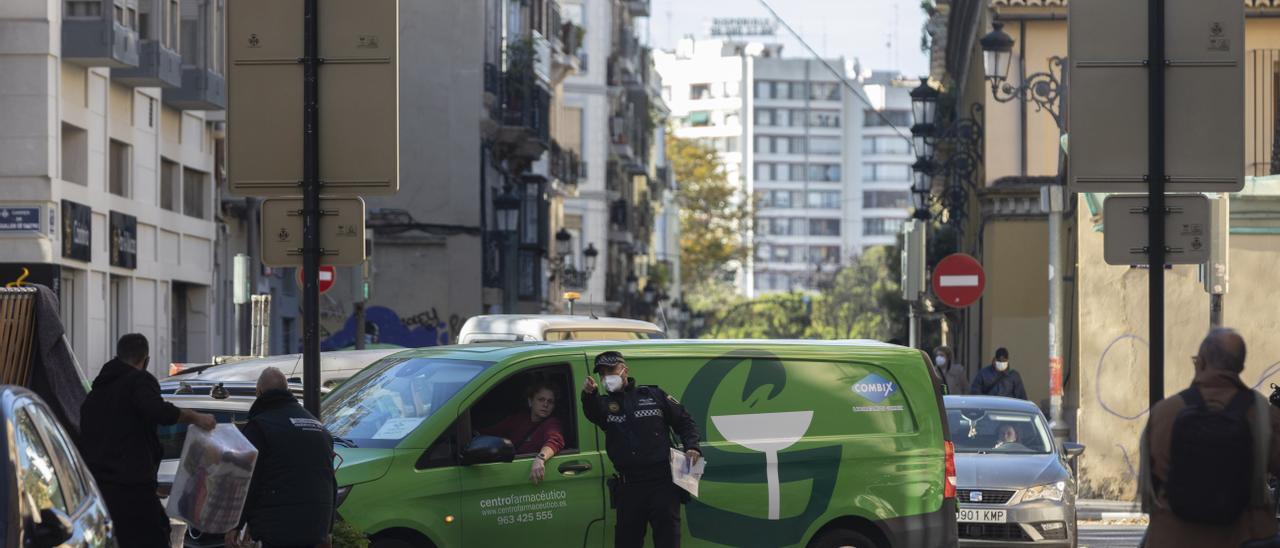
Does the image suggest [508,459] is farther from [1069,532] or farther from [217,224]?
[217,224]

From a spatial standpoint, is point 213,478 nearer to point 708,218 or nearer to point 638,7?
point 638,7

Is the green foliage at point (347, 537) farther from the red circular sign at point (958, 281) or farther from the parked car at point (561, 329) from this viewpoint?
the red circular sign at point (958, 281)

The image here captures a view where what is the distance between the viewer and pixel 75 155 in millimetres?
31406

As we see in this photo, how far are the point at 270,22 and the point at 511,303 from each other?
1573 inches

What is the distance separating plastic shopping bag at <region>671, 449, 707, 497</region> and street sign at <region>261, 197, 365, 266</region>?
214 cm

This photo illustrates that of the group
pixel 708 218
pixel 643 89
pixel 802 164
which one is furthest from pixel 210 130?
pixel 802 164

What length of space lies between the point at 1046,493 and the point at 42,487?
38.0ft

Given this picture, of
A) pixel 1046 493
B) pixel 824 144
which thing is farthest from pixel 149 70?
pixel 824 144

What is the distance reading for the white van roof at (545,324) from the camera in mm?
21266

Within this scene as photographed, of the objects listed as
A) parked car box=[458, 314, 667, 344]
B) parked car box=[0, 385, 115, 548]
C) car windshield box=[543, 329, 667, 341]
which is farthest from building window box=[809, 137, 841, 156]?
parked car box=[0, 385, 115, 548]

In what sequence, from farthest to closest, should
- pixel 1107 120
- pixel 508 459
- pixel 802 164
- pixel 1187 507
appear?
pixel 802 164
pixel 508 459
pixel 1107 120
pixel 1187 507

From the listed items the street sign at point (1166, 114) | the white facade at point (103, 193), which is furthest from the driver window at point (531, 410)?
the white facade at point (103, 193)

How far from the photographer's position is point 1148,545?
893 cm

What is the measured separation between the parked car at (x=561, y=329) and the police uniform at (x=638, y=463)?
28.0ft
